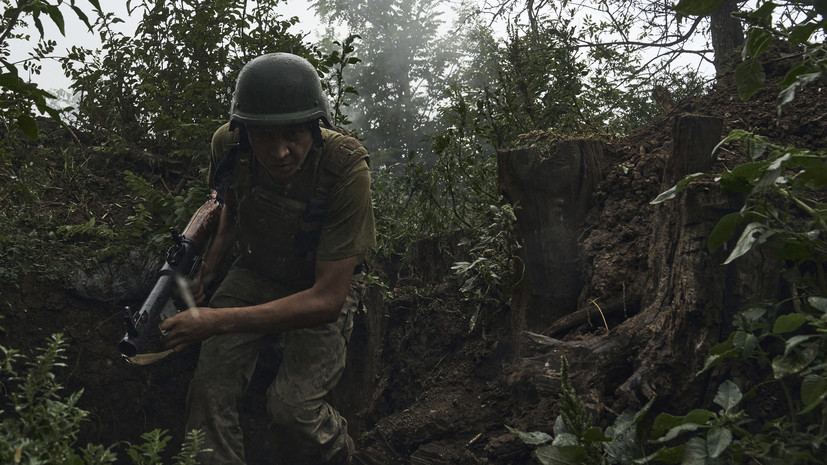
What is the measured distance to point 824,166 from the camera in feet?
7.22

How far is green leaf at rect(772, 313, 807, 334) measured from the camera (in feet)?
6.69

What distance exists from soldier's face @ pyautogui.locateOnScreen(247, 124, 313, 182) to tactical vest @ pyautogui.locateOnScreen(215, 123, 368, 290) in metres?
0.10

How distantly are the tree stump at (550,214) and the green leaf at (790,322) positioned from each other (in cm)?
156

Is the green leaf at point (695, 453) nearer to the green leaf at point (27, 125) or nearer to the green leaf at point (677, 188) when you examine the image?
the green leaf at point (677, 188)

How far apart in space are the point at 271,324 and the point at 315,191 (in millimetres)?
790

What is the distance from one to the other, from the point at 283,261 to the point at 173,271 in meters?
0.66

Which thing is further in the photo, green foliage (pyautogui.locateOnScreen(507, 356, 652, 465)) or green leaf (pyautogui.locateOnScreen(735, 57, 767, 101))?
green leaf (pyautogui.locateOnScreen(735, 57, 767, 101))

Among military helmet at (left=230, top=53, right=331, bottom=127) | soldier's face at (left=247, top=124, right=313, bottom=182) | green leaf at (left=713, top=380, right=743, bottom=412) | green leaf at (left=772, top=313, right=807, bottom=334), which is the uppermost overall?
military helmet at (left=230, top=53, right=331, bottom=127)

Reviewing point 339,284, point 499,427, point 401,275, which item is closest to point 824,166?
point 499,427

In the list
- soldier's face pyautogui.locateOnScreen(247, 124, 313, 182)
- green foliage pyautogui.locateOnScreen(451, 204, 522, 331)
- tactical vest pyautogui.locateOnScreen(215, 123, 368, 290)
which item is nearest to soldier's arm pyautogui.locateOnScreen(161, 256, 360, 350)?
tactical vest pyautogui.locateOnScreen(215, 123, 368, 290)

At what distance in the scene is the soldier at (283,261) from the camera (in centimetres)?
364

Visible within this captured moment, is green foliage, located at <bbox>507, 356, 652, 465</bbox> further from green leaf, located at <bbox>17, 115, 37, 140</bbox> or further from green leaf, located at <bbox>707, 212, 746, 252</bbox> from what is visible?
green leaf, located at <bbox>17, 115, 37, 140</bbox>

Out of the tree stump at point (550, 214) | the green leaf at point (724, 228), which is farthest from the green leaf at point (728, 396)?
the tree stump at point (550, 214)

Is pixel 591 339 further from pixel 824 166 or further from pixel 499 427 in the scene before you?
pixel 824 166
